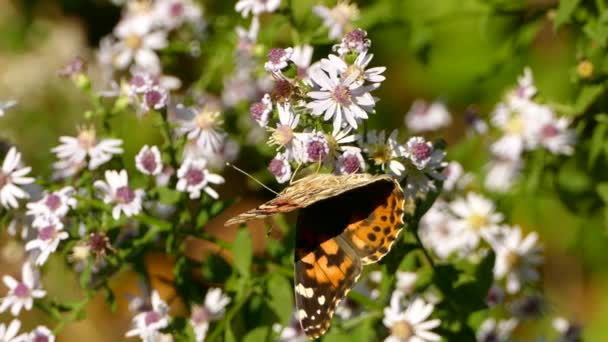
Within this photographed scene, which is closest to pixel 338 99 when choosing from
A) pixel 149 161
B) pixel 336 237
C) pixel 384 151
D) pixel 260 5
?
pixel 384 151

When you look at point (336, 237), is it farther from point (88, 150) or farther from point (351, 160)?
point (88, 150)

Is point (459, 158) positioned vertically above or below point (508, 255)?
above

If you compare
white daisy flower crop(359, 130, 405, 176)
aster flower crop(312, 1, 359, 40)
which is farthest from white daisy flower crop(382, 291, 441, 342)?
aster flower crop(312, 1, 359, 40)

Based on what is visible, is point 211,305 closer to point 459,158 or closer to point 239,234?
point 239,234

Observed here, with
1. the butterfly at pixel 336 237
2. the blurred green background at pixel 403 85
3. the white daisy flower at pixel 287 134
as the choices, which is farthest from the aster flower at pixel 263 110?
the blurred green background at pixel 403 85

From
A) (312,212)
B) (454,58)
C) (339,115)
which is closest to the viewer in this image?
(339,115)

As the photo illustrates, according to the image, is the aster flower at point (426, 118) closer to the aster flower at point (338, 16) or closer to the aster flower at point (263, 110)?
the aster flower at point (338, 16)

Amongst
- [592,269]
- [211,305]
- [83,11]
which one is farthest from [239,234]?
[83,11]
